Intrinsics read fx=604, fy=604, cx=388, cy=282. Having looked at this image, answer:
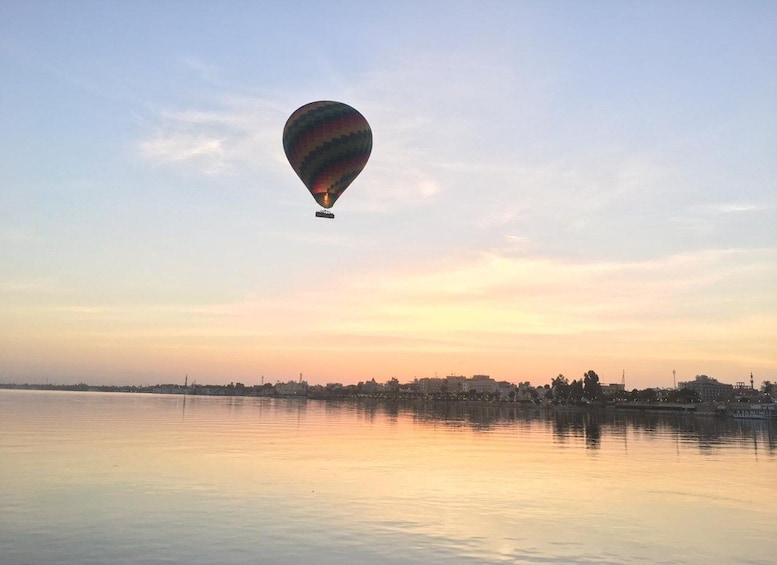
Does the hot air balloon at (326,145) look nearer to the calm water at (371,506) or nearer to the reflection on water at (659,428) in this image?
the calm water at (371,506)

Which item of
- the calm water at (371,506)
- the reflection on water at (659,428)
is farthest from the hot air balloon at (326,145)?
the reflection on water at (659,428)

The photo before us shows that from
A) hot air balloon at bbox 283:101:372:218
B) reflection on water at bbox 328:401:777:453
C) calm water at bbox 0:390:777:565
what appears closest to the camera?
calm water at bbox 0:390:777:565

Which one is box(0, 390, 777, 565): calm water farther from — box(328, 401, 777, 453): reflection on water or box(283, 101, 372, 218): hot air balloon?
box(328, 401, 777, 453): reflection on water

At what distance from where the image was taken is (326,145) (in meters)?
38.7

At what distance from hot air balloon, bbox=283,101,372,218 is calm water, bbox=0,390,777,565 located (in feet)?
59.4

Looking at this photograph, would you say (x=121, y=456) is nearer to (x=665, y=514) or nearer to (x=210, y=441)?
(x=210, y=441)

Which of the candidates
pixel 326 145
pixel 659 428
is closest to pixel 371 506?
pixel 326 145

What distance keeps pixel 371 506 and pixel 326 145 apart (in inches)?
882

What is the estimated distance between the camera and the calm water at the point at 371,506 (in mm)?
19688

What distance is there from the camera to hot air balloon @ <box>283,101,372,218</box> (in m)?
38.5

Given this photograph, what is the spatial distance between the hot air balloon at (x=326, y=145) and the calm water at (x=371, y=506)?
59.4 ft

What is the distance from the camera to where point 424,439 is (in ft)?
220

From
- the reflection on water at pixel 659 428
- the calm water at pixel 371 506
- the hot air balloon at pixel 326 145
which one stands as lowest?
the reflection on water at pixel 659 428

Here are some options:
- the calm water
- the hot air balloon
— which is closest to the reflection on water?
the calm water
